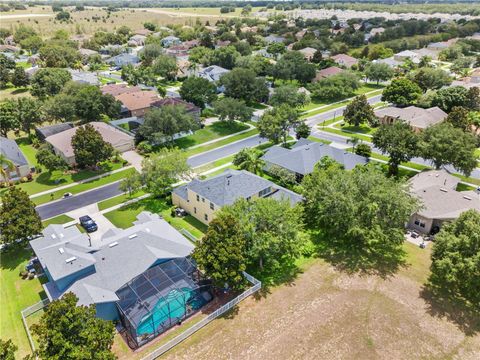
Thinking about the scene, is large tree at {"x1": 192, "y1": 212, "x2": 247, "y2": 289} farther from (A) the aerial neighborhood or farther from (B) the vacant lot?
(B) the vacant lot

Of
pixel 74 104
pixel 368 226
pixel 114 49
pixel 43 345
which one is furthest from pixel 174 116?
pixel 114 49

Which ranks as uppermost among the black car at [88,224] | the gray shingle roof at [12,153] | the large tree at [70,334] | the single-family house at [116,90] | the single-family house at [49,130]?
the large tree at [70,334]

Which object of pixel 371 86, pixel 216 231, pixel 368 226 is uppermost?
pixel 216 231

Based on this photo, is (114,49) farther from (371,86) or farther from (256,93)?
(371,86)

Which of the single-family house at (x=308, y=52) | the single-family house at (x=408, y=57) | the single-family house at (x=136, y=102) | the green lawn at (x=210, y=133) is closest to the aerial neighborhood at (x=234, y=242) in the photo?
the green lawn at (x=210, y=133)

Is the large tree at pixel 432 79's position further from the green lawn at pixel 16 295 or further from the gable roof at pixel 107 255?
the green lawn at pixel 16 295

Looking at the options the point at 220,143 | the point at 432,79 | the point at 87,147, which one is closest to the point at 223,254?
the point at 87,147

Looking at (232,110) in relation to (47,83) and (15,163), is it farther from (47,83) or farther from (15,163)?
(47,83)
